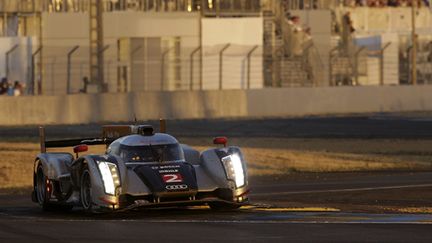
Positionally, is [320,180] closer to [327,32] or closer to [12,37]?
[12,37]

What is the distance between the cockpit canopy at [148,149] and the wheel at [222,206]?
0.79 metres

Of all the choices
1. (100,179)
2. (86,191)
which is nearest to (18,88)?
(86,191)

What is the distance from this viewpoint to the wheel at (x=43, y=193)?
66.4 feet

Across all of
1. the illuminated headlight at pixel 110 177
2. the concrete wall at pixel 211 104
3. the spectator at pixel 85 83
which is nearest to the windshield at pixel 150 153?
the illuminated headlight at pixel 110 177

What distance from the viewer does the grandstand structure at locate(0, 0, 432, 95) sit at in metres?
54.1

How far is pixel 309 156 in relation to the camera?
Answer: 32.2 metres

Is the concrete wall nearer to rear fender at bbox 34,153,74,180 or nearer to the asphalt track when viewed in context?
rear fender at bbox 34,153,74,180

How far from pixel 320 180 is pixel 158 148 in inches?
312

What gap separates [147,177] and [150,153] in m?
0.69

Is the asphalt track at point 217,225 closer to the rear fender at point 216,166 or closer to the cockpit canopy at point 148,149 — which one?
the rear fender at point 216,166

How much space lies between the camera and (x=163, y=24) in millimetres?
60750

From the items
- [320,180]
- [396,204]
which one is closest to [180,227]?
[396,204]

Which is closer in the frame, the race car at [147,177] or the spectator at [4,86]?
the race car at [147,177]

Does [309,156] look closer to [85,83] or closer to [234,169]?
[234,169]
